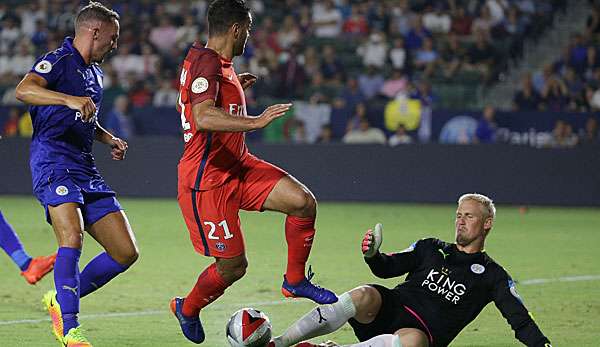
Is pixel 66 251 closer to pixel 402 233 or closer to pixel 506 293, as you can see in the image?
pixel 506 293

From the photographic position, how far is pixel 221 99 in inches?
263

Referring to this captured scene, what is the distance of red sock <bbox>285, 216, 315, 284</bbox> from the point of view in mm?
6887

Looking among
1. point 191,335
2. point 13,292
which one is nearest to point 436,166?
point 13,292

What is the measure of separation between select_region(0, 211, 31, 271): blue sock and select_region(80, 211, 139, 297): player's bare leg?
1322mm

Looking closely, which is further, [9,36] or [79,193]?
[9,36]

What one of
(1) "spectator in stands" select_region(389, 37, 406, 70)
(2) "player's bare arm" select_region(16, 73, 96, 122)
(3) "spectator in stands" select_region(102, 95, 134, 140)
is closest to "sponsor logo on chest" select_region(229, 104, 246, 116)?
(2) "player's bare arm" select_region(16, 73, 96, 122)

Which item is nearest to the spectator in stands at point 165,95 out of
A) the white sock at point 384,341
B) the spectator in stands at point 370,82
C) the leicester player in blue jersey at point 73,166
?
the spectator in stands at point 370,82

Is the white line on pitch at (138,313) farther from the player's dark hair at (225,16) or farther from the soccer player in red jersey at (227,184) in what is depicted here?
the player's dark hair at (225,16)

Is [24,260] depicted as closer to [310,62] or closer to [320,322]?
[320,322]

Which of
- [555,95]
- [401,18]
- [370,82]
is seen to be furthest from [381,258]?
[401,18]

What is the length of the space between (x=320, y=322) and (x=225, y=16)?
1915 millimetres

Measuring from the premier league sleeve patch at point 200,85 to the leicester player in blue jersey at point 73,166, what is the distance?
2.05ft

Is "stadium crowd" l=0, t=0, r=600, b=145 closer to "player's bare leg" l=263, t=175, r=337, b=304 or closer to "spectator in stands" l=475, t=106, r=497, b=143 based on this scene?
"spectator in stands" l=475, t=106, r=497, b=143

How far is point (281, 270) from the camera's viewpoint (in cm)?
1091
